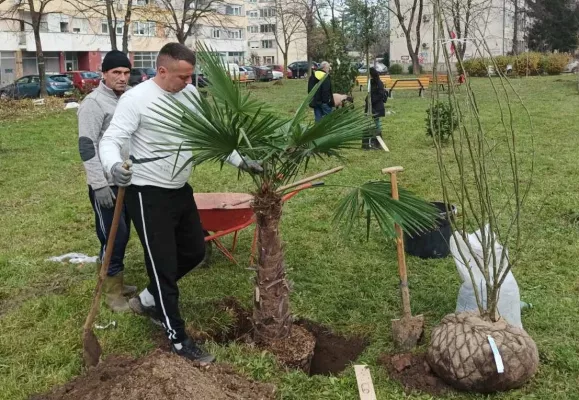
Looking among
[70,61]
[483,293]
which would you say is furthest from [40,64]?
[70,61]

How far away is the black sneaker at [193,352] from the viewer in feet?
10.1

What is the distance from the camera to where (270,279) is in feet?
10.5

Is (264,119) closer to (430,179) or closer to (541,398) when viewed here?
(541,398)

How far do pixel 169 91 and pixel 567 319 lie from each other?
266 cm

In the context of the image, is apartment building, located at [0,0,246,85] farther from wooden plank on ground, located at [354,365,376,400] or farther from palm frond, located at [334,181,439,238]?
wooden plank on ground, located at [354,365,376,400]

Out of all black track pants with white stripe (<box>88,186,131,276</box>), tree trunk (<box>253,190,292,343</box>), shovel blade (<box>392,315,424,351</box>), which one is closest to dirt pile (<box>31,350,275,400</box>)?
tree trunk (<box>253,190,292,343</box>)

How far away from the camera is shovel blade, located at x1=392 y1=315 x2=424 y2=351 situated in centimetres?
332

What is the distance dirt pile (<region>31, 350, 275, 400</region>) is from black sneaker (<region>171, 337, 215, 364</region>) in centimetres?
13

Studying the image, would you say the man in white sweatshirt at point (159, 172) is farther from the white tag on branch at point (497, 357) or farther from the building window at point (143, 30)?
the building window at point (143, 30)

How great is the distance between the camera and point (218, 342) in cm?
356

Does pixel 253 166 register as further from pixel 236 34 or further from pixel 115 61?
pixel 236 34

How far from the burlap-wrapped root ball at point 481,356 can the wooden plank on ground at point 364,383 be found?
1.09 ft

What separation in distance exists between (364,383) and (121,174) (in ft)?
5.04

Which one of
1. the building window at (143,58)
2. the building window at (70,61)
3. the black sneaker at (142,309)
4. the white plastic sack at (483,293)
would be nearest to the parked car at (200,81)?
the black sneaker at (142,309)
